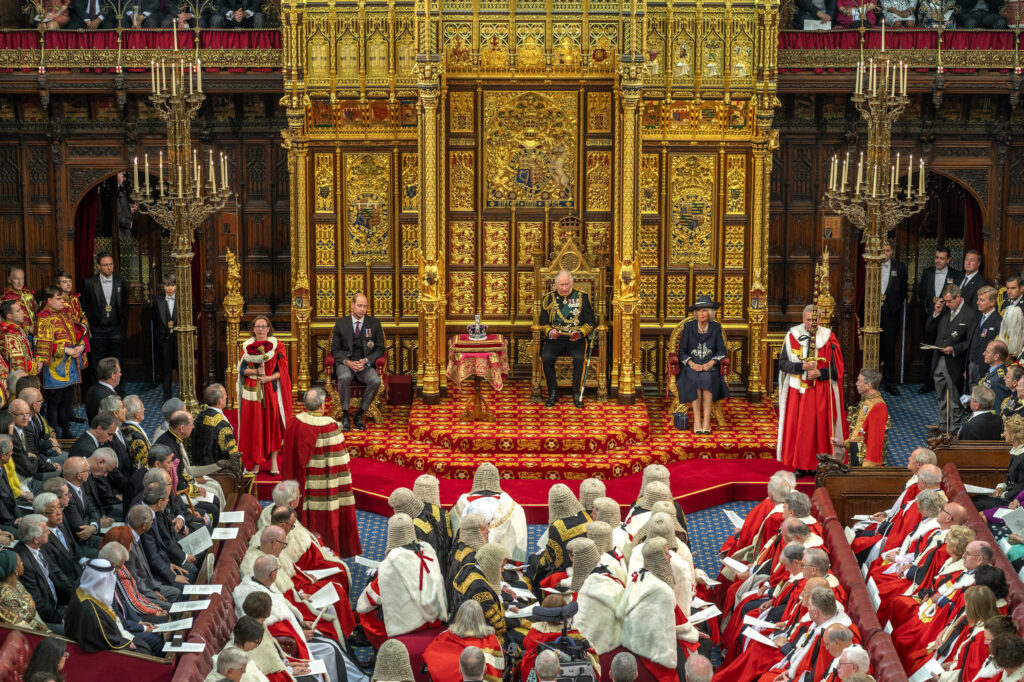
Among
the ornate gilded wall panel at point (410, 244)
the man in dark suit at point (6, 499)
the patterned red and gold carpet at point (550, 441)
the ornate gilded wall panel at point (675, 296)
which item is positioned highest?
the ornate gilded wall panel at point (410, 244)

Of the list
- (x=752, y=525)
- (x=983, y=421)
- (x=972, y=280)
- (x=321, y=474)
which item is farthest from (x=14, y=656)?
(x=972, y=280)

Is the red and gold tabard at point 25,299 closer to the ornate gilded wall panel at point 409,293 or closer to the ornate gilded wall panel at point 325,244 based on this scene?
the ornate gilded wall panel at point 325,244

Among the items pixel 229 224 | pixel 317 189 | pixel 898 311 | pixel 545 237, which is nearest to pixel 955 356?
pixel 898 311

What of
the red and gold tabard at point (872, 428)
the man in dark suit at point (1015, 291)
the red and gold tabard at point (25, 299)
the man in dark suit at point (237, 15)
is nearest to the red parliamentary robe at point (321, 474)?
the red and gold tabard at point (872, 428)

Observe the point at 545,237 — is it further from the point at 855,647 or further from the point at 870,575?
the point at 855,647

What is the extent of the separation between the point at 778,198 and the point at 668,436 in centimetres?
426

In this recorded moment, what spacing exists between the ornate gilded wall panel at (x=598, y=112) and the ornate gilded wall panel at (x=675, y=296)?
6.72ft

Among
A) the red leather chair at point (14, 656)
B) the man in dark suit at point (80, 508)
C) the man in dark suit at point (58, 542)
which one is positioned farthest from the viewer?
the man in dark suit at point (80, 508)

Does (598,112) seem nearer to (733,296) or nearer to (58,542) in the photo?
(733,296)

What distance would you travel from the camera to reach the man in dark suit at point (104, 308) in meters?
18.4

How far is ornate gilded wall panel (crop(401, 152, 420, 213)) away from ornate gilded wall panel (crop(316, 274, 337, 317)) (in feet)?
4.18

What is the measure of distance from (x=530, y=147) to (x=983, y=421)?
684 cm

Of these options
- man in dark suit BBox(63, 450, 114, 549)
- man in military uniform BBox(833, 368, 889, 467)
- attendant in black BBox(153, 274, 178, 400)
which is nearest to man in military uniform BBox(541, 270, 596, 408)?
man in military uniform BBox(833, 368, 889, 467)

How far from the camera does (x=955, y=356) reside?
55.1 ft
